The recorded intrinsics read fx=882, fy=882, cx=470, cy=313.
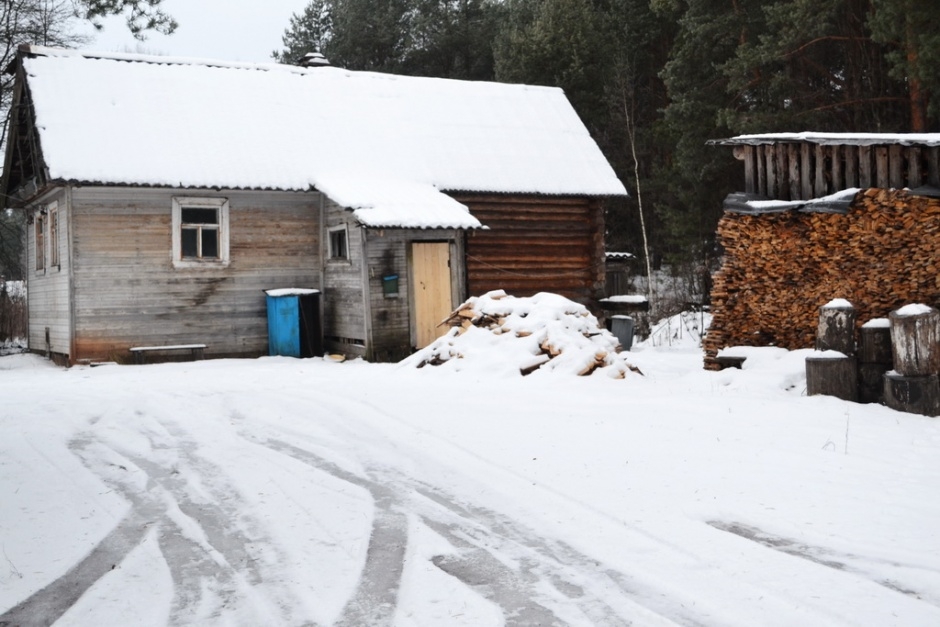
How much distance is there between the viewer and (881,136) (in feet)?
34.1

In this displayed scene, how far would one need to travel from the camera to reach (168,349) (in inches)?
655

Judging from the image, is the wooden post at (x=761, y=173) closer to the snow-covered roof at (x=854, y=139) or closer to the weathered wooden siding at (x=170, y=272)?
the snow-covered roof at (x=854, y=139)

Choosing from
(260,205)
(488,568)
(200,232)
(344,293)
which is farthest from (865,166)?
(200,232)

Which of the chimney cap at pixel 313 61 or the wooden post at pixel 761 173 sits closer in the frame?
the wooden post at pixel 761 173

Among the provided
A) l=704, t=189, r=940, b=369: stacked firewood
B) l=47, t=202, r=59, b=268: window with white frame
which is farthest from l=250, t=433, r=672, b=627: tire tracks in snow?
l=47, t=202, r=59, b=268: window with white frame

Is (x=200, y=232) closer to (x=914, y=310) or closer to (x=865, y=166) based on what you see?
(x=865, y=166)

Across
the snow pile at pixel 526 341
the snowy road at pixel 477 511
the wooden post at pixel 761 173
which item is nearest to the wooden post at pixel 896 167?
the wooden post at pixel 761 173

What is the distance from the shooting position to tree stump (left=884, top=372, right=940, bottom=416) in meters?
8.80

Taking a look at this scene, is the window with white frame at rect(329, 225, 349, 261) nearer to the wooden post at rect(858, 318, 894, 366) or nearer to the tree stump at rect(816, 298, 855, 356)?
the tree stump at rect(816, 298, 855, 356)

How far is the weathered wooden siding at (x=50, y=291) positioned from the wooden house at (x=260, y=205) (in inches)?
3.5

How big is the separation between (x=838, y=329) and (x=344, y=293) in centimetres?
1019

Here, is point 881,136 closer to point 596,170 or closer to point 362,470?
point 362,470

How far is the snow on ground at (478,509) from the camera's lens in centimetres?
414

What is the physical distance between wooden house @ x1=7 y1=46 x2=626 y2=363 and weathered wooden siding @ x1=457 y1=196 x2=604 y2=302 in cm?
5
